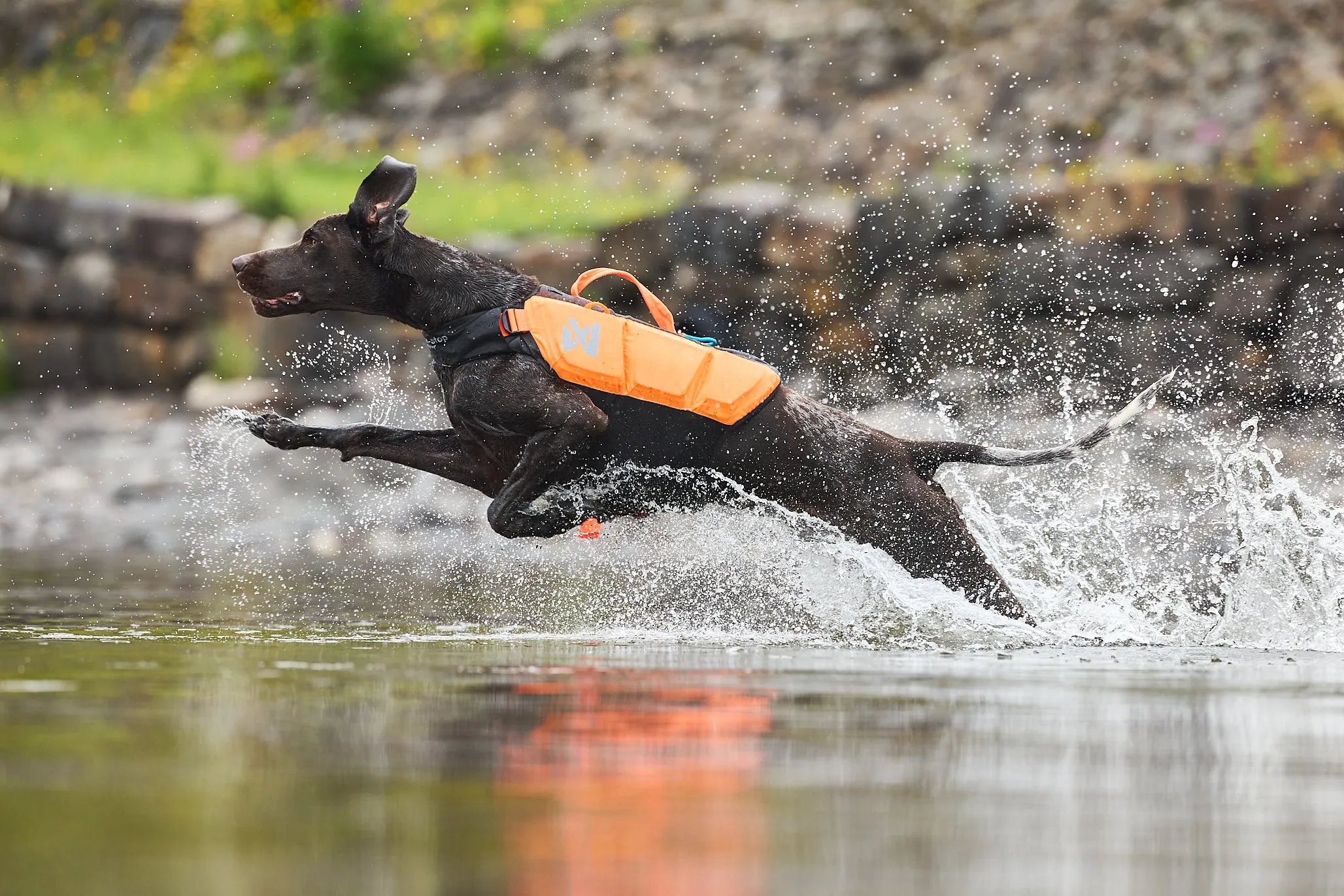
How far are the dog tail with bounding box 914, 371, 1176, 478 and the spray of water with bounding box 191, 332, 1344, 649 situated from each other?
0.29m

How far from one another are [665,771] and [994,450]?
345cm

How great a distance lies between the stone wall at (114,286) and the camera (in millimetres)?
15656

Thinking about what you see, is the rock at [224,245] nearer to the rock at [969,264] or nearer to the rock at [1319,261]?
the rock at [969,264]

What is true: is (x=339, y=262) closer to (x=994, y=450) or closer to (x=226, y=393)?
(x=994, y=450)

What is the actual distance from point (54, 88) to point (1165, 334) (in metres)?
13.6

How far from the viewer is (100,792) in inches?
142

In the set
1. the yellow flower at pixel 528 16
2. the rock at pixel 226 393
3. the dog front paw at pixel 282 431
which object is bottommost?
the dog front paw at pixel 282 431

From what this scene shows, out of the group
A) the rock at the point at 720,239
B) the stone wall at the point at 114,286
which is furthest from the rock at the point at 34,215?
the rock at the point at 720,239

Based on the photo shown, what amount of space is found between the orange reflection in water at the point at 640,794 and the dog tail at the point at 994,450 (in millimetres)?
2068

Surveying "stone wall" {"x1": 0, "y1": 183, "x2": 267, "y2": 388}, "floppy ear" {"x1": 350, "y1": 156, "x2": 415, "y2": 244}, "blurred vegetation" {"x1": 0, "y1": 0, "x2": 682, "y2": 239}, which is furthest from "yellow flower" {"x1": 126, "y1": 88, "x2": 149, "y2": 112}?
"floppy ear" {"x1": 350, "y1": 156, "x2": 415, "y2": 244}

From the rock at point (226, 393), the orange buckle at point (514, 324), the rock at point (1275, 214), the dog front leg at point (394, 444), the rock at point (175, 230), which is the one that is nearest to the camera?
the orange buckle at point (514, 324)

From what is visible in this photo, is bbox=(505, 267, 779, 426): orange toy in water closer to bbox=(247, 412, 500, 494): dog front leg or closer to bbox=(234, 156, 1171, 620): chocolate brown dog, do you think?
bbox=(234, 156, 1171, 620): chocolate brown dog

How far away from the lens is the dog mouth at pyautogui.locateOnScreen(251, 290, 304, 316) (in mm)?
6883

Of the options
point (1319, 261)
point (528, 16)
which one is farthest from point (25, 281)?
point (1319, 261)
